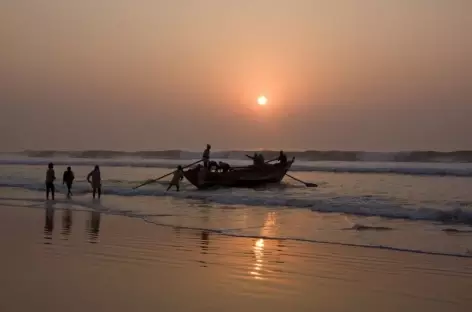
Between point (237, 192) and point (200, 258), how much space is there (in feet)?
55.6

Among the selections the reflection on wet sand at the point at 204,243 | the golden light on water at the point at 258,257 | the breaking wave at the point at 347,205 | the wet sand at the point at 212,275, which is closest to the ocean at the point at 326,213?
the breaking wave at the point at 347,205

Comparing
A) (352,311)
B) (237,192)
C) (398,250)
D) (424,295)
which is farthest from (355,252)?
(237,192)

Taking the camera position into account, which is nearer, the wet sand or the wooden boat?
the wet sand

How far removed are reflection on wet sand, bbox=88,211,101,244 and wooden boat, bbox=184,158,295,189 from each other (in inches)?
416

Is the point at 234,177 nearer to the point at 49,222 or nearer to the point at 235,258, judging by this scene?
the point at 49,222

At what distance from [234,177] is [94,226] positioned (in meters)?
15.0

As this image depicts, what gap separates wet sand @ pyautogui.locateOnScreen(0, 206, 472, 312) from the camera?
6961 mm

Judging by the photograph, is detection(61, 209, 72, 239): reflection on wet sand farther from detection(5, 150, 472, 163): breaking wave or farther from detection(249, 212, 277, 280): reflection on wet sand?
detection(5, 150, 472, 163): breaking wave

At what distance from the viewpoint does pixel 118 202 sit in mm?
22000

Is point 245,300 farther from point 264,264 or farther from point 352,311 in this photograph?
point 264,264

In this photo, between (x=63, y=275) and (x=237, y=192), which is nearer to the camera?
(x=63, y=275)

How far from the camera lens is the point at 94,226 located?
14094mm

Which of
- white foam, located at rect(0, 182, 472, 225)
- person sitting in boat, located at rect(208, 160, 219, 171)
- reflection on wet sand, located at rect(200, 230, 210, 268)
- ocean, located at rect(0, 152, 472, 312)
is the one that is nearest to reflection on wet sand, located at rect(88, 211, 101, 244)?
ocean, located at rect(0, 152, 472, 312)

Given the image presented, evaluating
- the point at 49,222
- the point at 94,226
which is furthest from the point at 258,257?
the point at 49,222
